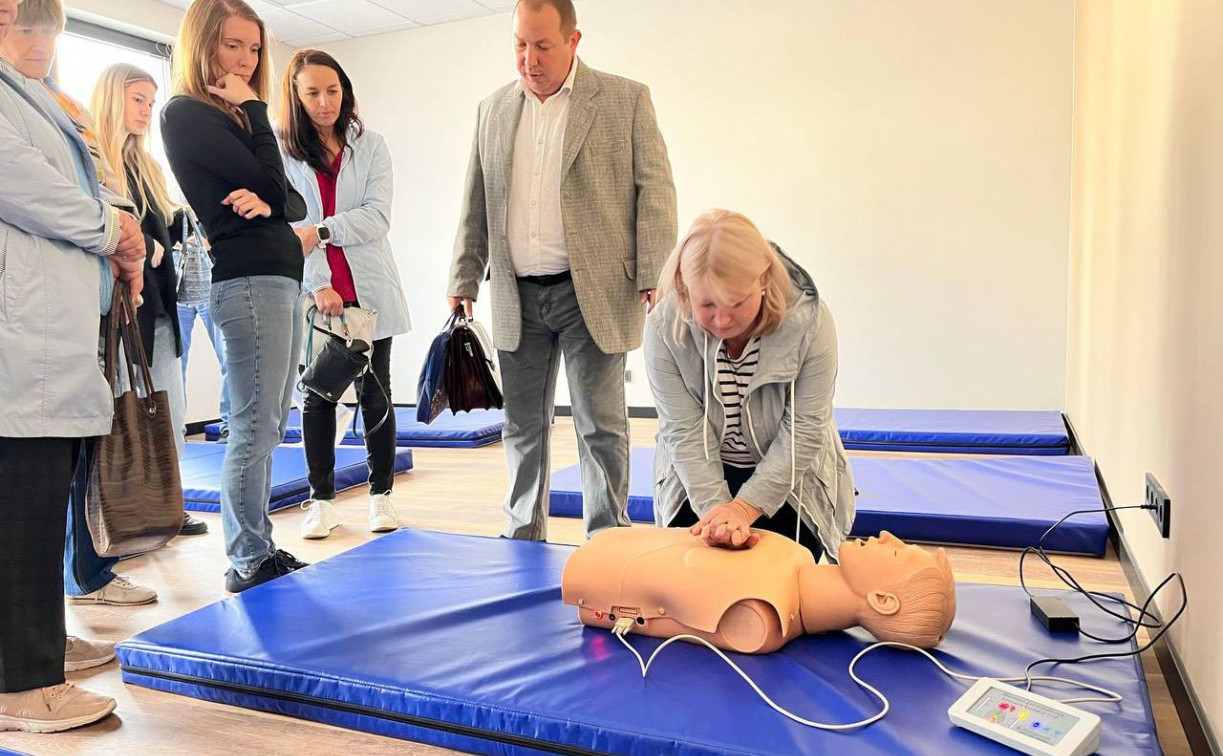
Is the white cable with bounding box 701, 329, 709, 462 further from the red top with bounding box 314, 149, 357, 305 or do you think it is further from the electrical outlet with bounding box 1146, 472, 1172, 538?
the red top with bounding box 314, 149, 357, 305

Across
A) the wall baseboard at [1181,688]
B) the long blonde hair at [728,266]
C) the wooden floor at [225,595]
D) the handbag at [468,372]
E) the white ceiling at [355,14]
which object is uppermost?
the white ceiling at [355,14]

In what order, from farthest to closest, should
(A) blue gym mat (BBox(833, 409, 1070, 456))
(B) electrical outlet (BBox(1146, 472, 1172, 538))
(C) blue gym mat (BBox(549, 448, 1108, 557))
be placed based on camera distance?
(A) blue gym mat (BBox(833, 409, 1070, 456)) < (C) blue gym mat (BBox(549, 448, 1108, 557)) < (B) electrical outlet (BBox(1146, 472, 1172, 538))

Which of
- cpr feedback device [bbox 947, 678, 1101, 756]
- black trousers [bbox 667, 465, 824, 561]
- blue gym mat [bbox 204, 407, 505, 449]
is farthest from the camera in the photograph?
blue gym mat [bbox 204, 407, 505, 449]

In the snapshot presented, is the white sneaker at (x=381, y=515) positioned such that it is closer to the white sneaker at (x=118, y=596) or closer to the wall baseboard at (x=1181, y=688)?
the white sneaker at (x=118, y=596)

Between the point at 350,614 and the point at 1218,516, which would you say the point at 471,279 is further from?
the point at 1218,516

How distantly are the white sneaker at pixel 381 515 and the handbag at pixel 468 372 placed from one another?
34.8 inches

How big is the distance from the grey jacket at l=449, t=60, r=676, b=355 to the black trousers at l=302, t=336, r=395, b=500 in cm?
77

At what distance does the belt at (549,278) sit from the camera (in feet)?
8.22

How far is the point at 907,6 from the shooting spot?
214 inches

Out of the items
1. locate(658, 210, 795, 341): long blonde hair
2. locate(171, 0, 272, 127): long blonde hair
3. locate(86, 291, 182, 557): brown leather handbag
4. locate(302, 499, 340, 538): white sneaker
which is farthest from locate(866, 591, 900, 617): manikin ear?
locate(302, 499, 340, 538): white sneaker

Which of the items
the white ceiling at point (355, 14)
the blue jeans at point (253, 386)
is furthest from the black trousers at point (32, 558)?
the white ceiling at point (355, 14)

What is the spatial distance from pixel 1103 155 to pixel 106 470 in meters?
3.31

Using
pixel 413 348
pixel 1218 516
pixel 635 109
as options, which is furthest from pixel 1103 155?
pixel 413 348

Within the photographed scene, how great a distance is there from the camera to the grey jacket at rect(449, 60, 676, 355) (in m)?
2.46
